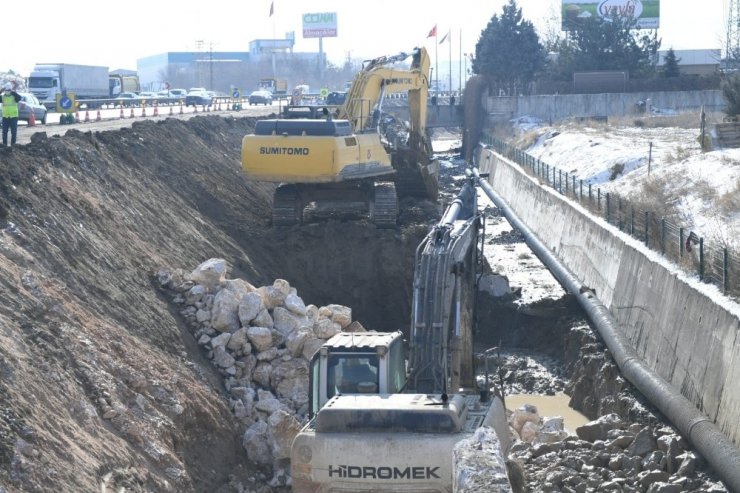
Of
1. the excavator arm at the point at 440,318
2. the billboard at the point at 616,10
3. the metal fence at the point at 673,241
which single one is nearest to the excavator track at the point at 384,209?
the metal fence at the point at 673,241

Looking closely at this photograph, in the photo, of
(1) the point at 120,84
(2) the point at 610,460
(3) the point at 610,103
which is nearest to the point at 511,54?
(3) the point at 610,103

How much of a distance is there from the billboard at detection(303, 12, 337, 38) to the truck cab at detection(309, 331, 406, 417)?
558 ft

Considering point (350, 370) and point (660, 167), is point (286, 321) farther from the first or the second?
point (660, 167)

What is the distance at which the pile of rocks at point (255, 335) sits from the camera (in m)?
17.9

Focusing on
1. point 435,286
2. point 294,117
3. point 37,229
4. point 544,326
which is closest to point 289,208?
point 294,117

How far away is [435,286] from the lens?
15.4 meters

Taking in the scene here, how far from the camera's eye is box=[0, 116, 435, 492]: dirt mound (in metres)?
13.2

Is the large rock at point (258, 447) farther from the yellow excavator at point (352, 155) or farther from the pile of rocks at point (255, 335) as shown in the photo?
the yellow excavator at point (352, 155)

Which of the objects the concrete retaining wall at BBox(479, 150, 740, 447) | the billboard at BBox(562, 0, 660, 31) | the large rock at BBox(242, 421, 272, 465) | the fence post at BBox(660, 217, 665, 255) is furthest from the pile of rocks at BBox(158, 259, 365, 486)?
the billboard at BBox(562, 0, 660, 31)

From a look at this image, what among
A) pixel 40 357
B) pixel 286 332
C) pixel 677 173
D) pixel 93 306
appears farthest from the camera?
pixel 677 173

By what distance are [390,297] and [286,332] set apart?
8.52 meters

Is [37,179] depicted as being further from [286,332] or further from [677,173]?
[677,173]

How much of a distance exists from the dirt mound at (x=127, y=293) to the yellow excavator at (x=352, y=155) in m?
0.99

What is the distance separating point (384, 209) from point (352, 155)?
181 centimetres
